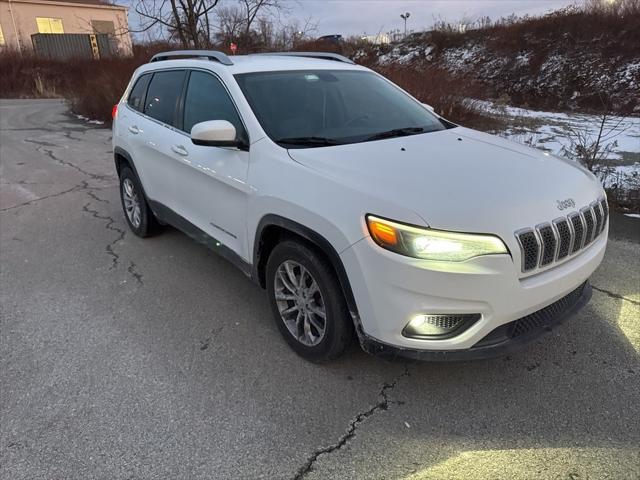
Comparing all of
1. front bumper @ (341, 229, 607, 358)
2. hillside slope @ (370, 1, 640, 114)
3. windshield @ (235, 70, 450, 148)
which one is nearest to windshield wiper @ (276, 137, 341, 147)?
windshield @ (235, 70, 450, 148)

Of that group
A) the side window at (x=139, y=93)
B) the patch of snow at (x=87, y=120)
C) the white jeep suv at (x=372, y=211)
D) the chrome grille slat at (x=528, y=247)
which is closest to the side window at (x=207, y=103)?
the white jeep suv at (x=372, y=211)

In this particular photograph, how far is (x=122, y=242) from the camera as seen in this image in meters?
5.27

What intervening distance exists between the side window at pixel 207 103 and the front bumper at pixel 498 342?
5.65 ft

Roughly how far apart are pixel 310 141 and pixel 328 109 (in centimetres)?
53

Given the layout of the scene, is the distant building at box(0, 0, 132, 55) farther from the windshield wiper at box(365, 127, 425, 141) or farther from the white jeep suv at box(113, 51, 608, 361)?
the windshield wiper at box(365, 127, 425, 141)

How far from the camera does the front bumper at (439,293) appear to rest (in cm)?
235

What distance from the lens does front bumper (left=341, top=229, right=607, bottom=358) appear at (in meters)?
2.35

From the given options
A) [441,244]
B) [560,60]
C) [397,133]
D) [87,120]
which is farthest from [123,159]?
[560,60]

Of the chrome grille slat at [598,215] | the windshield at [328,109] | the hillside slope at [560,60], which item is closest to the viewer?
the chrome grille slat at [598,215]

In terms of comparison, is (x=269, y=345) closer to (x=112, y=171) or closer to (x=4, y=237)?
(x=4, y=237)

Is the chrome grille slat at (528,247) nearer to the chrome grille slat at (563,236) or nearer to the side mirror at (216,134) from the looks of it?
the chrome grille slat at (563,236)

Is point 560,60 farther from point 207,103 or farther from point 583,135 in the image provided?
point 207,103

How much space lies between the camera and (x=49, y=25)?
3653 cm

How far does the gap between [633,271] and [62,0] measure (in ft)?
143
